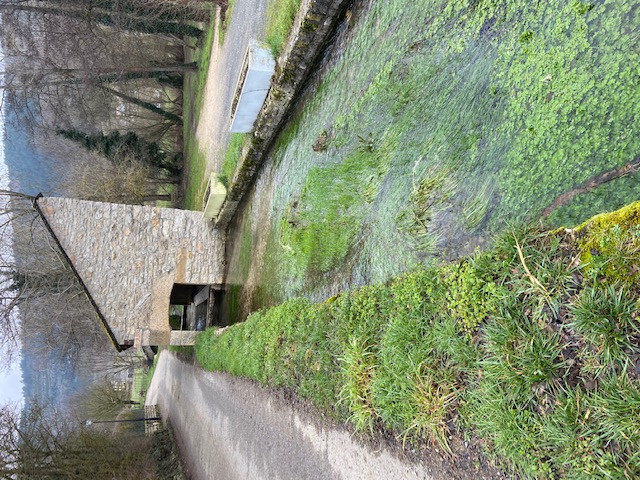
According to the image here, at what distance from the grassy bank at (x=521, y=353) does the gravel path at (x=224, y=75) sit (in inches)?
232

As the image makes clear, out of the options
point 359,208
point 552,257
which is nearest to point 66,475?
Result: point 359,208

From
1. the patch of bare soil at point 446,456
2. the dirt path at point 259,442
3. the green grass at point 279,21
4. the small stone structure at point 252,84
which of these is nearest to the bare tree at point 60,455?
the dirt path at point 259,442

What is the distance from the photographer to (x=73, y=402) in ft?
72.9

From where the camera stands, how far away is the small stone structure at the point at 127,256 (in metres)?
8.35

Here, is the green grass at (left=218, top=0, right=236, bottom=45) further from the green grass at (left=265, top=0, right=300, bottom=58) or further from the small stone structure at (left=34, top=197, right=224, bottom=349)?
the small stone structure at (left=34, top=197, right=224, bottom=349)

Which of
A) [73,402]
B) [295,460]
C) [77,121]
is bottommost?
[73,402]

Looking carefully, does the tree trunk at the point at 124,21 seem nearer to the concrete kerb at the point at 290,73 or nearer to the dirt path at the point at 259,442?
the concrete kerb at the point at 290,73

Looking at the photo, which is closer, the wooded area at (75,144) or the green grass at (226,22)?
the green grass at (226,22)

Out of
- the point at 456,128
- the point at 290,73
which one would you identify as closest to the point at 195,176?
the point at 290,73

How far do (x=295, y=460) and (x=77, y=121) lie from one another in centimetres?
1458

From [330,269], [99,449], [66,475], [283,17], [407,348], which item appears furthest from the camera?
[99,449]

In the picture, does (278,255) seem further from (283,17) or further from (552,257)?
(552,257)

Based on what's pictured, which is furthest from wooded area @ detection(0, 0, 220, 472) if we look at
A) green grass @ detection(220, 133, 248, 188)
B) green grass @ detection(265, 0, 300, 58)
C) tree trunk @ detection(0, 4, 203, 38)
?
green grass @ detection(265, 0, 300, 58)

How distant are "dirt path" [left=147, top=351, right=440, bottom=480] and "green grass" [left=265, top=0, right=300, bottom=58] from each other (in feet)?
15.5
